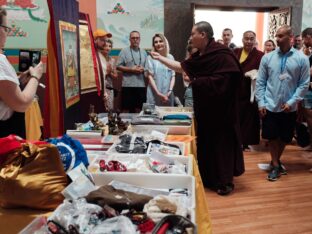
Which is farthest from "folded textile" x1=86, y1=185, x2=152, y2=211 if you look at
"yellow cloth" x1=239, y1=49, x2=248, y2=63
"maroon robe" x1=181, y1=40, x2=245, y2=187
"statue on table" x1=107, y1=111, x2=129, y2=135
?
"yellow cloth" x1=239, y1=49, x2=248, y2=63

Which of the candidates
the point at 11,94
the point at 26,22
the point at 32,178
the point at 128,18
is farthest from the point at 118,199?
the point at 128,18

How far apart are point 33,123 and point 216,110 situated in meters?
1.99

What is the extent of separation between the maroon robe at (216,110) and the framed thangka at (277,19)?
3309 millimetres

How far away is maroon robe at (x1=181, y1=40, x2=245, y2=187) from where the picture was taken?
2943 millimetres

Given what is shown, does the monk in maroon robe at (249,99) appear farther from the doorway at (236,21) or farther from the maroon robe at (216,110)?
the doorway at (236,21)

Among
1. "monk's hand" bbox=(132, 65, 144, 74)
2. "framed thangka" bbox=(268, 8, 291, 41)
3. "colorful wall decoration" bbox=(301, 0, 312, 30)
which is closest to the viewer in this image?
"monk's hand" bbox=(132, 65, 144, 74)

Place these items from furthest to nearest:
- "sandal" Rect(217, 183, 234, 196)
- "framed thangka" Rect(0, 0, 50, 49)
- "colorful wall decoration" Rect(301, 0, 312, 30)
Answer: "colorful wall decoration" Rect(301, 0, 312, 30), "framed thangka" Rect(0, 0, 50, 49), "sandal" Rect(217, 183, 234, 196)

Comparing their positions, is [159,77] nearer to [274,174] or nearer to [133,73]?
[133,73]

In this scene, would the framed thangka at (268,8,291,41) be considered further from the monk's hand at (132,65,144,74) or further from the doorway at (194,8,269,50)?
the monk's hand at (132,65,144,74)

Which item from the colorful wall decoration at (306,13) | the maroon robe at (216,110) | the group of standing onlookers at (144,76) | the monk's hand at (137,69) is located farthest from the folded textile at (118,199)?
the colorful wall decoration at (306,13)

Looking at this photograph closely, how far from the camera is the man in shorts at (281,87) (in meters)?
3.41

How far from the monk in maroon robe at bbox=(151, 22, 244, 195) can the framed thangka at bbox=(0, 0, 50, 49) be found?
256cm

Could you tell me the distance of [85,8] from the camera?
5.13 metres

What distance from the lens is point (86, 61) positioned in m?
2.87
